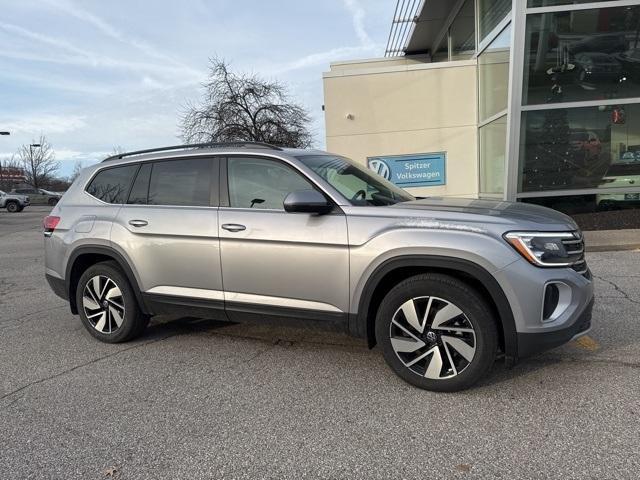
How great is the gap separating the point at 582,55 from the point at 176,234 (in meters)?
10.7

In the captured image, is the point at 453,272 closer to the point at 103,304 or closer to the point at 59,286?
the point at 103,304

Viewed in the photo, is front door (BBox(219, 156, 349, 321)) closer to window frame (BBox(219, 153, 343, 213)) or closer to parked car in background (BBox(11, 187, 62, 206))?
window frame (BBox(219, 153, 343, 213))

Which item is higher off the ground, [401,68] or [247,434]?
[401,68]

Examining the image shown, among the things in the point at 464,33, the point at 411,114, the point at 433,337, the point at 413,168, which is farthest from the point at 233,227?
the point at 464,33

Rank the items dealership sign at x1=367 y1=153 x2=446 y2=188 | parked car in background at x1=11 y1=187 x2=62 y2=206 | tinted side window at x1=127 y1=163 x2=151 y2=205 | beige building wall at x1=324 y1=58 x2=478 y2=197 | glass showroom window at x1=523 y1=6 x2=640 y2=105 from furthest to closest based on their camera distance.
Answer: parked car in background at x1=11 y1=187 x2=62 y2=206 → dealership sign at x1=367 y1=153 x2=446 y2=188 → beige building wall at x1=324 y1=58 x2=478 y2=197 → glass showroom window at x1=523 y1=6 x2=640 y2=105 → tinted side window at x1=127 y1=163 x2=151 y2=205

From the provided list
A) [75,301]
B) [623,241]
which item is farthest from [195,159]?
[623,241]

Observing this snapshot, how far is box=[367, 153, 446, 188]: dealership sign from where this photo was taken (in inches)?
578

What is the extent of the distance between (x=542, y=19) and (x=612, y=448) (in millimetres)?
10479

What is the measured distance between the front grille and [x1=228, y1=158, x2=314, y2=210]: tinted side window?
189 centimetres

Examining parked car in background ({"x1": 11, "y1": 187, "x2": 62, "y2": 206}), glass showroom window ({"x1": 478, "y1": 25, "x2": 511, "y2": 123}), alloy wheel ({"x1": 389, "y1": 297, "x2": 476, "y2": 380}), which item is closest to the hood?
alloy wheel ({"x1": 389, "y1": 297, "x2": 476, "y2": 380})

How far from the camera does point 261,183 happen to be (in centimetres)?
420

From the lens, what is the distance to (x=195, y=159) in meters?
4.51

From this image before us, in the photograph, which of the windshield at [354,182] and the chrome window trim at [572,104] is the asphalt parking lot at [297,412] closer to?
the windshield at [354,182]

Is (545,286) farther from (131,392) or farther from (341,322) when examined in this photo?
(131,392)
